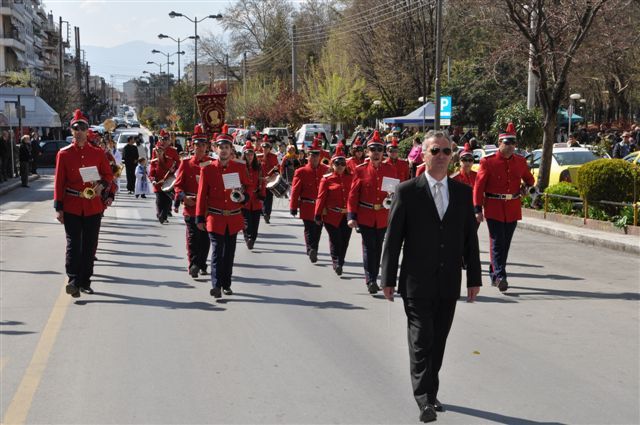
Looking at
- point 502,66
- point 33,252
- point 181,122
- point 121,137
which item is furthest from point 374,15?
point 33,252

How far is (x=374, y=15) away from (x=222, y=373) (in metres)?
47.9

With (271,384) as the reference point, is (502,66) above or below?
above

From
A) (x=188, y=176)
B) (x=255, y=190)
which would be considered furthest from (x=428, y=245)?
(x=255, y=190)

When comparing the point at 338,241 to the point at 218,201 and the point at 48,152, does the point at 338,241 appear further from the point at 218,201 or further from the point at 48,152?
the point at 48,152

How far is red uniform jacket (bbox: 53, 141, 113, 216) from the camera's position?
35.2 feet

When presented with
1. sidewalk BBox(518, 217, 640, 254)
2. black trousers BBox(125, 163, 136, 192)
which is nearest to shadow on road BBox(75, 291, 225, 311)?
sidewalk BBox(518, 217, 640, 254)

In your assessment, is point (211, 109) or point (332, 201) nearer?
point (332, 201)

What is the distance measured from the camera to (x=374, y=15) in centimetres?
5319

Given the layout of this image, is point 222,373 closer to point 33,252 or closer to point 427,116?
point 33,252

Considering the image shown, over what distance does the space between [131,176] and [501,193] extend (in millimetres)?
18759

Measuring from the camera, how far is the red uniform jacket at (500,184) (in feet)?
37.6

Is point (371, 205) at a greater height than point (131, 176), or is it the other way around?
point (371, 205)

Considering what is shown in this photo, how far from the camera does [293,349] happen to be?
8.00 meters

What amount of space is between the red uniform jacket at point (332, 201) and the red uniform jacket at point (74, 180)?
3093 mm
